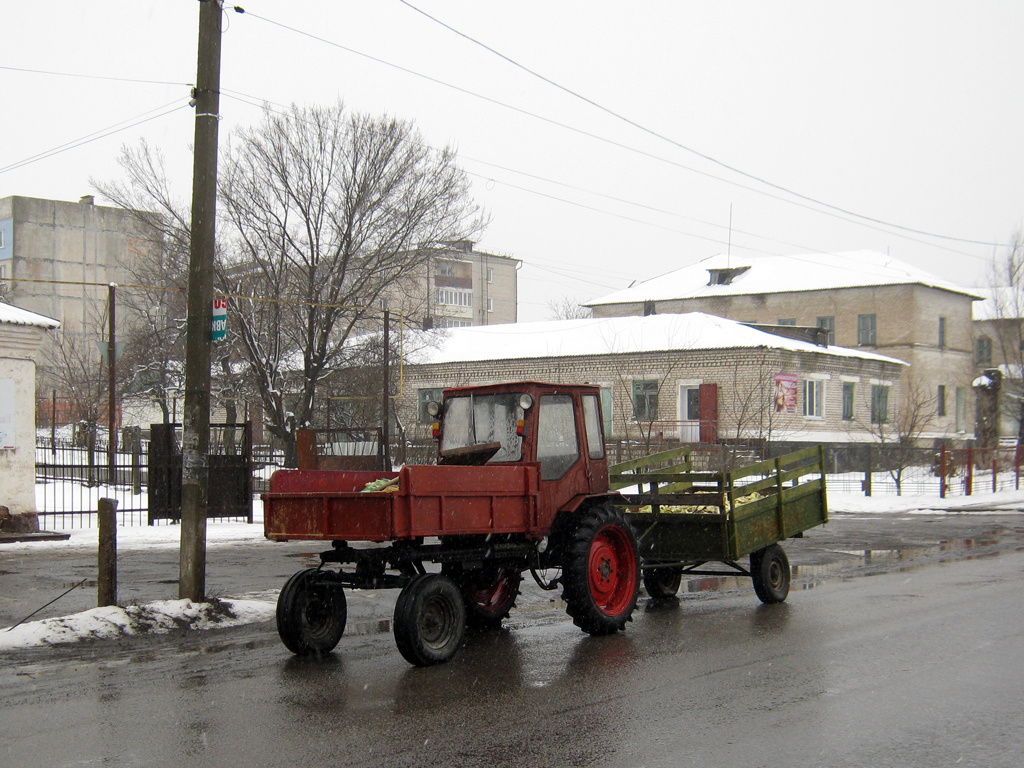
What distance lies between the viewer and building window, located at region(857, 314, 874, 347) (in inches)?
2243

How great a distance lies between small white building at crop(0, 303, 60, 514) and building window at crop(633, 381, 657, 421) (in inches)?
1115

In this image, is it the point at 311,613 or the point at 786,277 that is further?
the point at 786,277

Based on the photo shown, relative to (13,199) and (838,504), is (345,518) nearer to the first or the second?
(838,504)

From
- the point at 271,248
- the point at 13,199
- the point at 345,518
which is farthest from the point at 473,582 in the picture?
the point at 13,199

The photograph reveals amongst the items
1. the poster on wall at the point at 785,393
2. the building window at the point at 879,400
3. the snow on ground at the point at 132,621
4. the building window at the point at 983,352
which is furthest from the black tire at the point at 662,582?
the building window at the point at 983,352

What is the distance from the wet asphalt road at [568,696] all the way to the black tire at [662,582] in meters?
0.88

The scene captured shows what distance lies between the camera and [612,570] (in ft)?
31.6

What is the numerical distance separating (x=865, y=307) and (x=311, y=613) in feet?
175

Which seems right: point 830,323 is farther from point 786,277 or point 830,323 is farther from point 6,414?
point 6,414

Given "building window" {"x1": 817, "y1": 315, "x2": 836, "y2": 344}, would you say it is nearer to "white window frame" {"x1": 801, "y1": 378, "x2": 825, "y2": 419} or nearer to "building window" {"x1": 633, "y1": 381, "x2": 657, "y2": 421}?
"white window frame" {"x1": 801, "y1": 378, "x2": 825, "y2": 419}

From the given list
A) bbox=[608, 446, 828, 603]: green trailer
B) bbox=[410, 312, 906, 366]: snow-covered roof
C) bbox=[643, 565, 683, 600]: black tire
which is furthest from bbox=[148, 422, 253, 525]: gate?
bbox=[410, 312, 906, 366]: snow-covered roof

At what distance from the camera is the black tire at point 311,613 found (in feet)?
27.1

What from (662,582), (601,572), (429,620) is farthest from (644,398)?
(429,620)

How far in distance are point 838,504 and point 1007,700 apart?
821 inches
